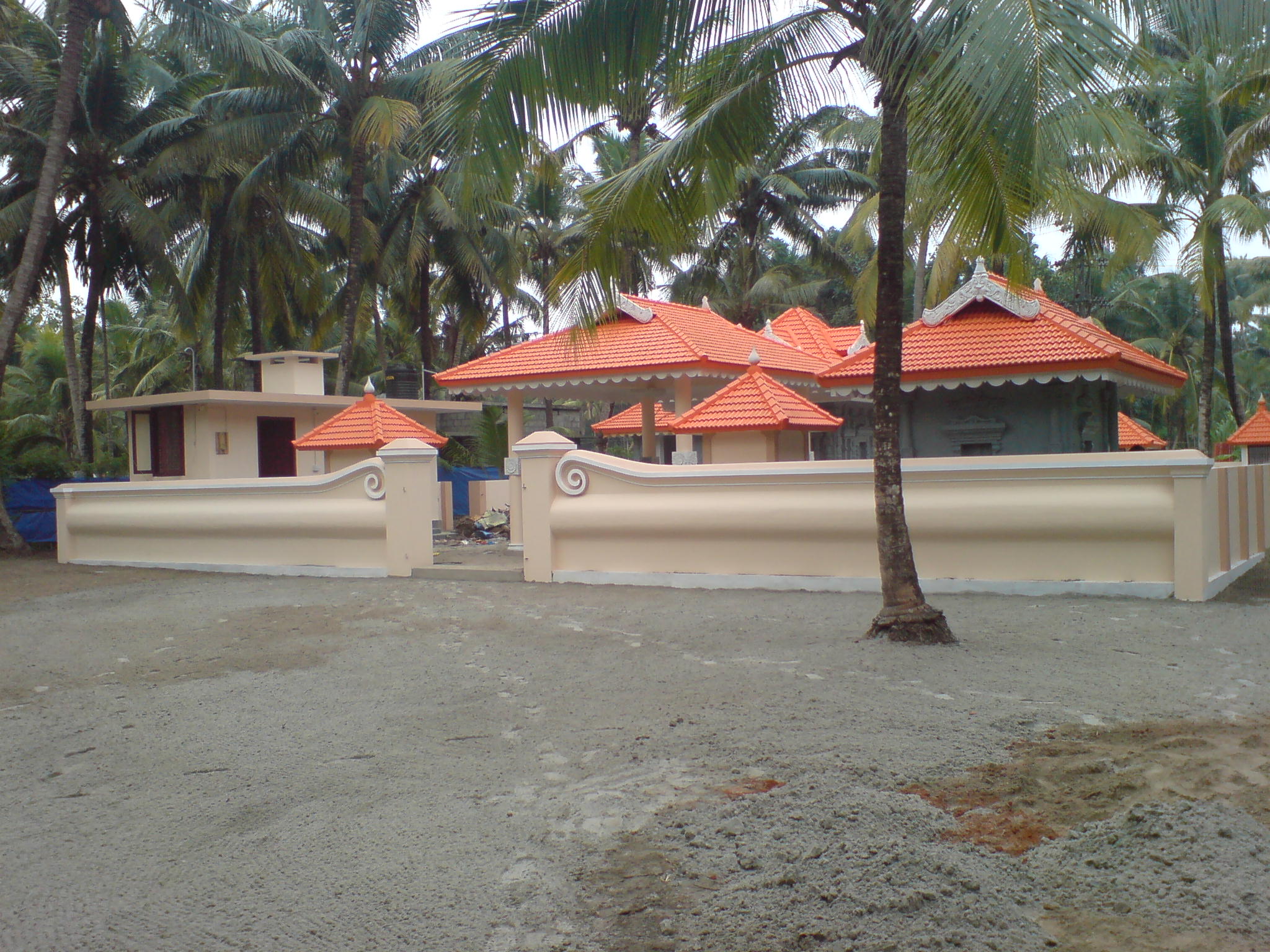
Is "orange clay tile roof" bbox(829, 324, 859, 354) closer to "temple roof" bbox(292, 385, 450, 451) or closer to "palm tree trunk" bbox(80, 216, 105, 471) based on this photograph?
"temple roof" bbox(292, 385, 450, 451)

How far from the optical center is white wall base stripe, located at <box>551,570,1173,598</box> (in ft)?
31.4

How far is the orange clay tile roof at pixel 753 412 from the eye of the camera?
1327 centimetres

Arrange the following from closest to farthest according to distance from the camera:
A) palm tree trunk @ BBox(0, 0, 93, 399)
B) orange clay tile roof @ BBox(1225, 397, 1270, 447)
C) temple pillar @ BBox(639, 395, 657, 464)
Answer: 1. palm tree trunk @ BBox(0, 0, 93, 399)
2. temple pillar @ BBox(639, 395, 657, 464)
3. orange clay tile roof @ BBox(1225, 397, 1270, 447)

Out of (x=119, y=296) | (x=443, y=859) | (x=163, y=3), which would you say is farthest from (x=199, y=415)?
(x=443, y=859)

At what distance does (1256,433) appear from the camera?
1136 inches

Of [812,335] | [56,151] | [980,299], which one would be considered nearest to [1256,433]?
[812,335]

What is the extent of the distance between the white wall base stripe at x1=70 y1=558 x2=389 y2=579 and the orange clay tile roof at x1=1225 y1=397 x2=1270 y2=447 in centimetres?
2470

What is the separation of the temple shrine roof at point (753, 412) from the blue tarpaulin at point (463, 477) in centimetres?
1268

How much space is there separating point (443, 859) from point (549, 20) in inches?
241

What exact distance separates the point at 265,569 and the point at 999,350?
9.94 metres

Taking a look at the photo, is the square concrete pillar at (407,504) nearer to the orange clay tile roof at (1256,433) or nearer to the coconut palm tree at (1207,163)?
the coconut palm tree at (1207,163)

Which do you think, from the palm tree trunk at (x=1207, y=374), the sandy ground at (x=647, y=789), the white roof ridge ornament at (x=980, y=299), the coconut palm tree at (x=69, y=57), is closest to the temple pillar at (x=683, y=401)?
the white roof ridge ornament at (x=980, y=299)

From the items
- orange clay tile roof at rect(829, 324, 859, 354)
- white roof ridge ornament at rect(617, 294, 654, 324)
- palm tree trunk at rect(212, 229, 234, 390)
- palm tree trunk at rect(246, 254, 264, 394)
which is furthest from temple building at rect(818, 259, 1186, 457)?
palm tree trunk at rect(246, 254, 264, 394)

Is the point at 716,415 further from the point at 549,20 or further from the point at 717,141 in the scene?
the point at 549,20
